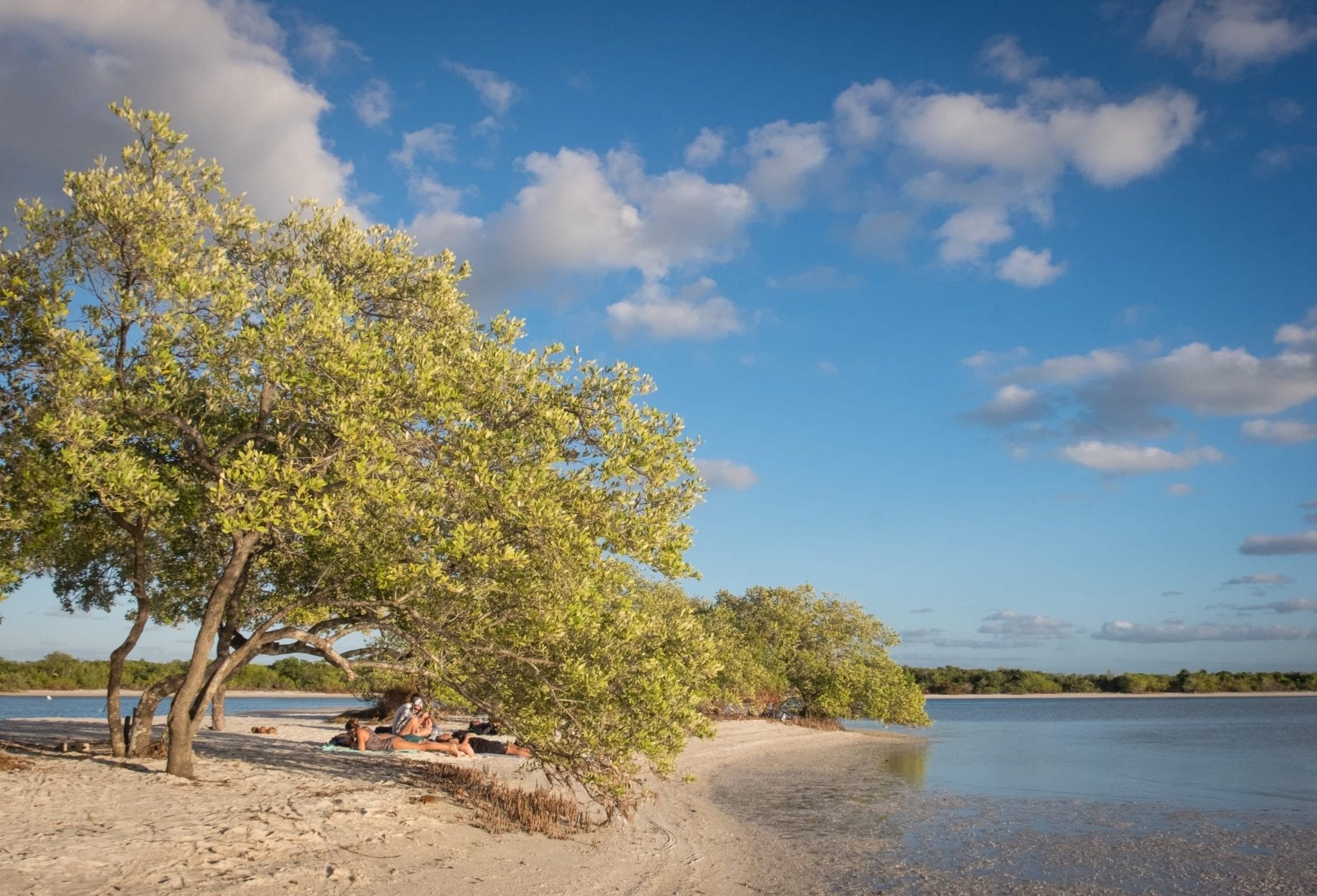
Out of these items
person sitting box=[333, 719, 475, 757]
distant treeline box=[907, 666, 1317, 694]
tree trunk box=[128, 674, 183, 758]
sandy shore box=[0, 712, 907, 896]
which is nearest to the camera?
sandy shore box=[0, 712, 907, 896]

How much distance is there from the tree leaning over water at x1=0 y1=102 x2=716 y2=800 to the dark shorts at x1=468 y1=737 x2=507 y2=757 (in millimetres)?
10987

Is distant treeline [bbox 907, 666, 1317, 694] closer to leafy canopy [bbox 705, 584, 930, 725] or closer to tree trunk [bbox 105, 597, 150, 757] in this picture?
leafy canopy [bbox 705, 584, 930, 725]

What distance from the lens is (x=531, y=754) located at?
1524 cm

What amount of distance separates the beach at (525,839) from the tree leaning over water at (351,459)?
184 cm

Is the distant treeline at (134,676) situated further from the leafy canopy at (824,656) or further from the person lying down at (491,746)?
the person lying down at (491,746)

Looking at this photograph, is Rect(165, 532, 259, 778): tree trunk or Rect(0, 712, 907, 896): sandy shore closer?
Rect(0, 712, 907, 896): sandy shore

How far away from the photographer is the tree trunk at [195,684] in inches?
590

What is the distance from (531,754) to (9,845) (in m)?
7.34

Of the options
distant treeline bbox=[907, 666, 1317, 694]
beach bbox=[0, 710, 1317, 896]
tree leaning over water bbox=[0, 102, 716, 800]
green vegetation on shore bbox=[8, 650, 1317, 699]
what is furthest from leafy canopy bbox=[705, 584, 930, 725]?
distant treeline bbox=[907, 666, 1317, 694]

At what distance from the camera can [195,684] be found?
51.0 feet

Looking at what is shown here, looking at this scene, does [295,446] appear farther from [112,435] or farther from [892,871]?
[892,871]

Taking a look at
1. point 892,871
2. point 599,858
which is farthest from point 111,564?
point 892,871

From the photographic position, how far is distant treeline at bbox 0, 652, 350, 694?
276 ft

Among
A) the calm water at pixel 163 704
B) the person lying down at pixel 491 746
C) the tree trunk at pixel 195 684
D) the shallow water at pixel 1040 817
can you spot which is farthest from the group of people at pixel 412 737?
the calm water at pixel 163 704
